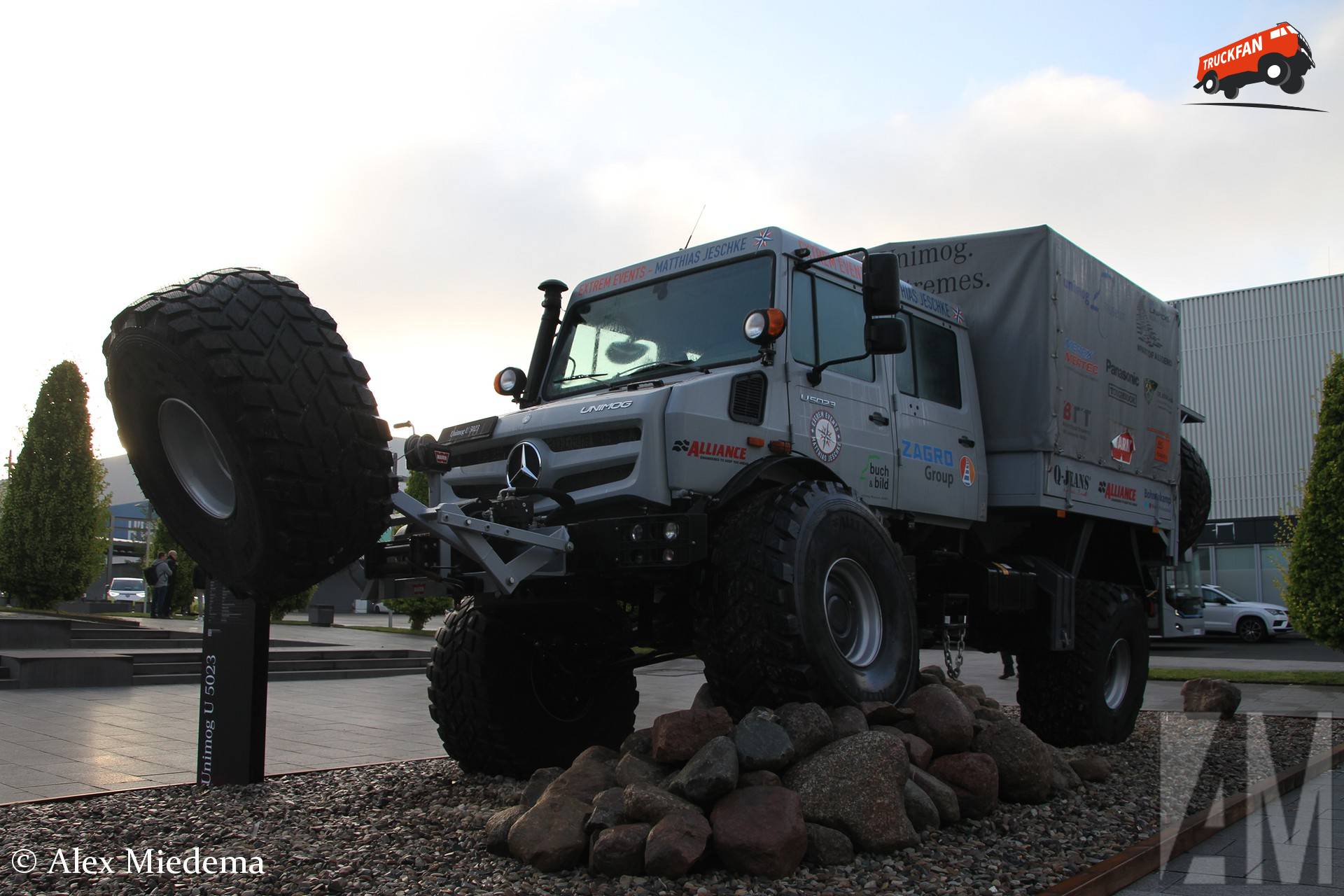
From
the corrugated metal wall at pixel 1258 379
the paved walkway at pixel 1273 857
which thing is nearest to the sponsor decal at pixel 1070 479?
the paved walkway at pixel 1273 857

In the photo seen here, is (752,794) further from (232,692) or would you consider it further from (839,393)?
(232,692)

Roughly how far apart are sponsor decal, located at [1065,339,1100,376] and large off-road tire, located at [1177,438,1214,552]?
2.66 meters

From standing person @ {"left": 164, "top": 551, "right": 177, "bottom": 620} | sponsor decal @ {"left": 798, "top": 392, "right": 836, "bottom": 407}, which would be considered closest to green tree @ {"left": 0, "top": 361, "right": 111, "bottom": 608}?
standing person @ {"left": 164, "top": 551, "right": 177, "bottom": 620}

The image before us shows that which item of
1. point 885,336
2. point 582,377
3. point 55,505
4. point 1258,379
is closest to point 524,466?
point 582,377

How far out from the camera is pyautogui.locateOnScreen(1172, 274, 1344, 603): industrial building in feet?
133

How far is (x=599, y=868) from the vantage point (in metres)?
4.33

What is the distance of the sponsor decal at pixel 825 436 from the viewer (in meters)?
6.08

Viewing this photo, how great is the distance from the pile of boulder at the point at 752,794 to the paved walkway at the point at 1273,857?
930mm

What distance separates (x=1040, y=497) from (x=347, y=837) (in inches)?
200

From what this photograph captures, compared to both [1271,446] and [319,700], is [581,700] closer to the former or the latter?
[319,700]

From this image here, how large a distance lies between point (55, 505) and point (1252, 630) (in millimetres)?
29421

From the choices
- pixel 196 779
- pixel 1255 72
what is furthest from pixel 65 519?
pixel 1255 72

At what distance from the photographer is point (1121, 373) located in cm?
879

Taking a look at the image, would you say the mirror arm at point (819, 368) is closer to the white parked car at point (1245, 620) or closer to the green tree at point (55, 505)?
the green tree at point (55, 505)
